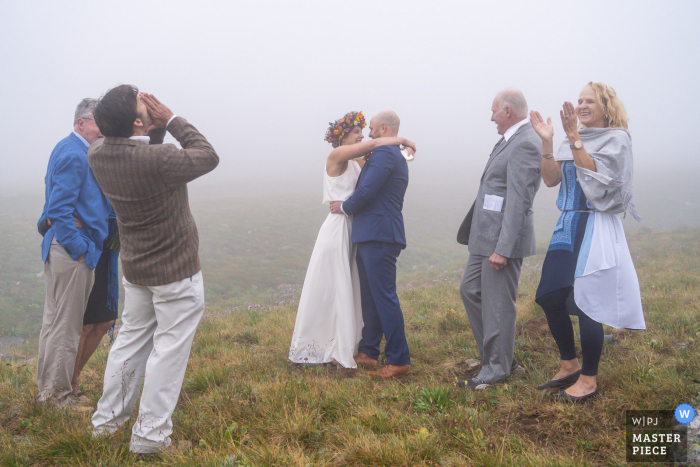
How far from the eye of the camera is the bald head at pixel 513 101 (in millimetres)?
4324

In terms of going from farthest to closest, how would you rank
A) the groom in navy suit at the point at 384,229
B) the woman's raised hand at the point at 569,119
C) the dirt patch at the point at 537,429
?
the groom in navy suit at the point at 384,229
the woman's raised hand at the point at 569,119
the dirt patch at the point at 537,429

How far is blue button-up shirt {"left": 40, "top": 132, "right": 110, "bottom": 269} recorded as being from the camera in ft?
12.6

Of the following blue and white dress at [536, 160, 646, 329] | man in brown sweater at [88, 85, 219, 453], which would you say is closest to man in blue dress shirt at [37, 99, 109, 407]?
man in brown sweater at [88, 85, 219, 453]

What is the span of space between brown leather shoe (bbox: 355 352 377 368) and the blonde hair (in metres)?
3.33

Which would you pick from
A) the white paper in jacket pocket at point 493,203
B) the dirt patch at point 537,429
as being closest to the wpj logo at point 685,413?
the dirt patch at point 537,429

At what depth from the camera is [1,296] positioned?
→ 59.6 ft

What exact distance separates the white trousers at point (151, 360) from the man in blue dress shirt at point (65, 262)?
97 centimetres

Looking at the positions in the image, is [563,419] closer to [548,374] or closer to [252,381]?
[548,374]

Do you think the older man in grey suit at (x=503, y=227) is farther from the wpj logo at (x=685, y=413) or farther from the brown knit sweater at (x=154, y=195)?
Answer: the brown knit sweater at (x=154, y=195)

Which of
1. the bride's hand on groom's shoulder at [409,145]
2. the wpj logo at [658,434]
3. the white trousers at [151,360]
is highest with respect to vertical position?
the bride's hand on groom's shoulder at [409,145]

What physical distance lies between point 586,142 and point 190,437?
391cm

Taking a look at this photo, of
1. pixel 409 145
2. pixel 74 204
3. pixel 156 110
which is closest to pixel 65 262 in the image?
pixel 74 204

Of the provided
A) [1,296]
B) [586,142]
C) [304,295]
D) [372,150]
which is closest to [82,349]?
[304,295]

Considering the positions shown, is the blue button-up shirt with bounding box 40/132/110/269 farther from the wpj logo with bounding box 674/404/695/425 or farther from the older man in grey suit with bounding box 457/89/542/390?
the wpj logo with bounding box 674/404/695/425
